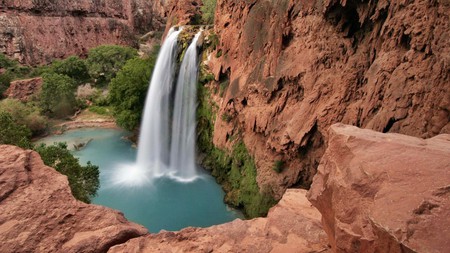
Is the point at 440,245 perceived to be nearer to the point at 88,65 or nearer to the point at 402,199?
the point at 402,199

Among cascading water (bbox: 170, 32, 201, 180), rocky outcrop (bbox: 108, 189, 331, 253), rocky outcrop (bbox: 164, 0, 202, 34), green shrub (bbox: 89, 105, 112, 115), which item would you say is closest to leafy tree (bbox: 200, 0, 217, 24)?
rocky outcrop (bbox: 164, 0, 202, 34)

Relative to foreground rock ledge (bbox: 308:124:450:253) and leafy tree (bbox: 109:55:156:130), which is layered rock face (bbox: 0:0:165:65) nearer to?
leafy tree (bbox: 109:55:156:130)

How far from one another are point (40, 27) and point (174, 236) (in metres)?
42.1

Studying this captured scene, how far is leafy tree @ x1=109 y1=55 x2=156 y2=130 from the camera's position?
21.2 m

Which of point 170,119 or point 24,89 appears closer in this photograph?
point 170,119

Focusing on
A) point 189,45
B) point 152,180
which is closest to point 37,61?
point 189,45

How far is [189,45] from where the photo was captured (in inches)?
824

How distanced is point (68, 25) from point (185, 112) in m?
30.0

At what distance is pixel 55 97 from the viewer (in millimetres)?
27859

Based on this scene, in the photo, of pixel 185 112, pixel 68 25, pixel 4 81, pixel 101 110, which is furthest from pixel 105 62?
pixel 185 112

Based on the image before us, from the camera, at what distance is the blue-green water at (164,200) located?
14172 mm

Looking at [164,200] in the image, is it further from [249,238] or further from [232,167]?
[249,238]

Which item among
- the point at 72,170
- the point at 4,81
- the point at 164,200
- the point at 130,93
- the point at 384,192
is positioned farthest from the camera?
the point at 4,81

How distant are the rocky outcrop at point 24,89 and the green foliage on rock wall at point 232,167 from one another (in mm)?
19541
